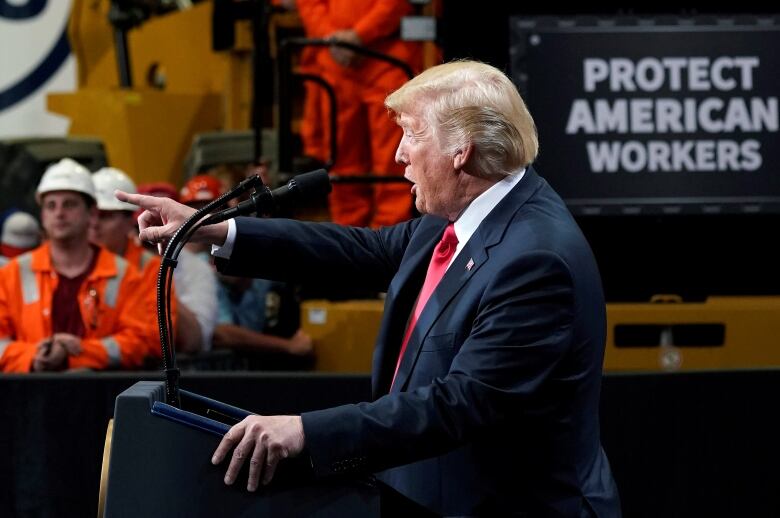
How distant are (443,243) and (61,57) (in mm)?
10549

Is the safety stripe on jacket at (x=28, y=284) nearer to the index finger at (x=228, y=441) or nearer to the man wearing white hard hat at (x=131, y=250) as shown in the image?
the man wearing white hard hat at (x=131, y=250)

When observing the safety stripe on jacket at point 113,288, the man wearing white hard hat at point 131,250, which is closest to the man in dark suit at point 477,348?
the safety stripe on jacket at point 113,288

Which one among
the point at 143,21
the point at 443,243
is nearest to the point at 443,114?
the point at 443,243

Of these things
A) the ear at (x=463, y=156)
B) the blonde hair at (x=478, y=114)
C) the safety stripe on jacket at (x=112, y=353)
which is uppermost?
the blonde hair at (x=478, y=114)

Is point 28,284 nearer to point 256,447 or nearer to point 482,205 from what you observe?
point 482,205

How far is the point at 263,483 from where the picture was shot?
282cm

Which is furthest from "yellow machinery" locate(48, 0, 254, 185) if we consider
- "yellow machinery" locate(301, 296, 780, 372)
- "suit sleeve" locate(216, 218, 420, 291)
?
"suit sleeve" locate(216, 218, 420, 291)

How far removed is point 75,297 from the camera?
6.39m

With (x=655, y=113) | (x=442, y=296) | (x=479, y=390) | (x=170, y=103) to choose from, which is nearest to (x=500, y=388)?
(x=479, y=390)

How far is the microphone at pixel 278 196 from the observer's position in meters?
→ 2.97

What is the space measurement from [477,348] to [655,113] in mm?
3548

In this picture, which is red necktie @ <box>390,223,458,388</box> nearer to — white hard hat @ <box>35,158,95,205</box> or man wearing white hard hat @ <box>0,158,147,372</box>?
man wearing white hard hat @ <box>0,158,147,372</box>

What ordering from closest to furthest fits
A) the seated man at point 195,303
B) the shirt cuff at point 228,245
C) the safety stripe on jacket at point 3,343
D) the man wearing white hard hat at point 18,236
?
the shirt cuff at point 228,245
the safety stripe on jacket at point 3,343
the seated man at point 195,303
the man wearing white hard hat at point 18,236

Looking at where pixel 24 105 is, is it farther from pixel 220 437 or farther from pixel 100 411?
pixel 220 437
